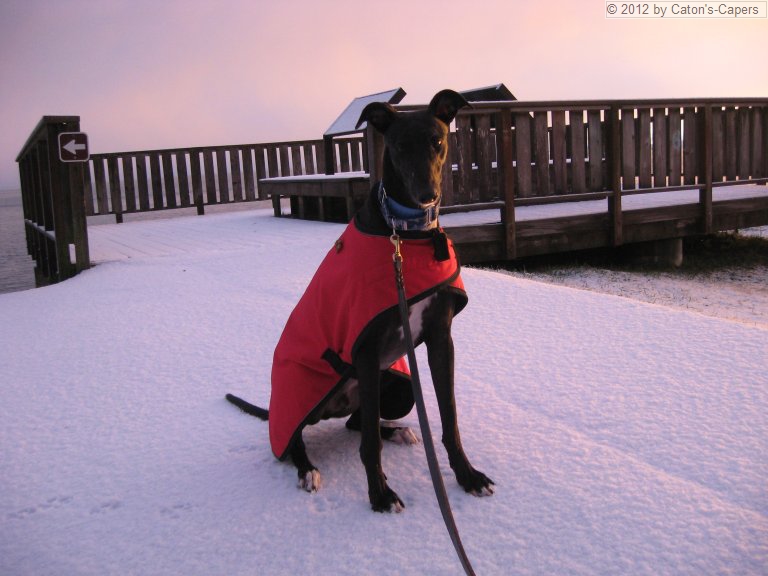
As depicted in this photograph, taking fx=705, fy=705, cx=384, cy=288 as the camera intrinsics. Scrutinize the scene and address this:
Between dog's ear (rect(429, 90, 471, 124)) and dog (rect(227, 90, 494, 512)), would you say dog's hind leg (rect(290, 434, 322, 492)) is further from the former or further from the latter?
dog's ear (rect(429, 90, 471, 124))

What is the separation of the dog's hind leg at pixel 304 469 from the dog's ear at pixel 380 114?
973 mm

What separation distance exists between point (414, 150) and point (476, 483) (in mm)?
947

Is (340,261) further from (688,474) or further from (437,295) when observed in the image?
(688,474)

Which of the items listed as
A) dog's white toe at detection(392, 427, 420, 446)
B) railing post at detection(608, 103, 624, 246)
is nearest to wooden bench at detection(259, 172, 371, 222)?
railing post at detection(608, 103, 624, 246)

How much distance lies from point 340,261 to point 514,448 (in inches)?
33.8

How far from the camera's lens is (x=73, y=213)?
6.09 meters

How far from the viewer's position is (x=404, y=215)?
1944 millimetres

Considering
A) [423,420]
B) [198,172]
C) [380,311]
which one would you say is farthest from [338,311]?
[198,172]

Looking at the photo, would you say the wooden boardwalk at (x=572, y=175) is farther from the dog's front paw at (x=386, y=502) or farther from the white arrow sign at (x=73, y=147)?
the dog's front paw at (x=386, y=502)

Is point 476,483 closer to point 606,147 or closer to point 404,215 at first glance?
point 404,215

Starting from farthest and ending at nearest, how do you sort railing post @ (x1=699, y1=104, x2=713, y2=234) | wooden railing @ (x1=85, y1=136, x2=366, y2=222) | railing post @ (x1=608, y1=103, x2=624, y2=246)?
1. wooden railing @ (x1=85, y1=136, x2=366, y2=222)
2. railing post @ (x1=699, y1=104, x2=713, y2=234)
3. railing post @ (x1=608, y1=103, x2=624, y2=246)

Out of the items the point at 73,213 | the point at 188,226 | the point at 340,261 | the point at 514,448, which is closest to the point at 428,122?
the point at 340,261

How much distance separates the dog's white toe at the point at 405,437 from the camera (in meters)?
2.36

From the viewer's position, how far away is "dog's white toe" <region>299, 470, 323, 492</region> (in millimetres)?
2062
